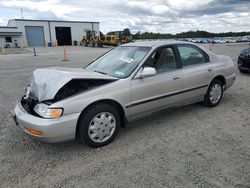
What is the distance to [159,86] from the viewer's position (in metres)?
3.59

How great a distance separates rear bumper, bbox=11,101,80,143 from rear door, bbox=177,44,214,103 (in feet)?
7.27

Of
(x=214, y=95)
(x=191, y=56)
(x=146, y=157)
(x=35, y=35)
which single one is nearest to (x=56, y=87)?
(x=146, y=157)

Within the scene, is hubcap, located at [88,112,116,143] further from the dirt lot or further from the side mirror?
the side mirror

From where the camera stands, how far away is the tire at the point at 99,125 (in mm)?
2920

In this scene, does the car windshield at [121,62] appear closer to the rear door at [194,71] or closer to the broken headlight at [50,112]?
the rear door at [194,71]

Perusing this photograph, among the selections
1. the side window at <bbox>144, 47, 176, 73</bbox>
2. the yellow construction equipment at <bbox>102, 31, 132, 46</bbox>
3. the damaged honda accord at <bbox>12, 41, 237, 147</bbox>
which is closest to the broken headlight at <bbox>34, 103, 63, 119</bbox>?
the damaged honda accord at <bbox>12, 41, 237, 147</bbox>

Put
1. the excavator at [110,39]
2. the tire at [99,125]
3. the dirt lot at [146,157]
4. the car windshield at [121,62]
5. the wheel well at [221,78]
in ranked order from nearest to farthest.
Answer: the dirt lot at [146,157] < the tire at [99,125] < the car windshield at [121,62] < the wheel well at [221,78] < the excavator at [110,39]

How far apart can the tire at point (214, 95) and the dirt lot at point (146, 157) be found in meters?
0.53

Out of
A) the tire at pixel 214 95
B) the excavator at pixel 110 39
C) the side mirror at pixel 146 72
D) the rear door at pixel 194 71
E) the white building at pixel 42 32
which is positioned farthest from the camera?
the white building at pixel 42 32

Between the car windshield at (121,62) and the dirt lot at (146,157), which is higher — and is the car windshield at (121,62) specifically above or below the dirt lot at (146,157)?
above

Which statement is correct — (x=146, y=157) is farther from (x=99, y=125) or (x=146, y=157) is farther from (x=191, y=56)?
(x=191, y=56)

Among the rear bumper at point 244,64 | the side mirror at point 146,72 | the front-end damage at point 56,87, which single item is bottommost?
the rear bumper at point 244,64

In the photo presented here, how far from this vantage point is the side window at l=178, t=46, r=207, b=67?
4072 mm

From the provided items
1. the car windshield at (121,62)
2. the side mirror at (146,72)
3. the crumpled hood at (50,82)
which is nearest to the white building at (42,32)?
the car windshield at (121,62)
